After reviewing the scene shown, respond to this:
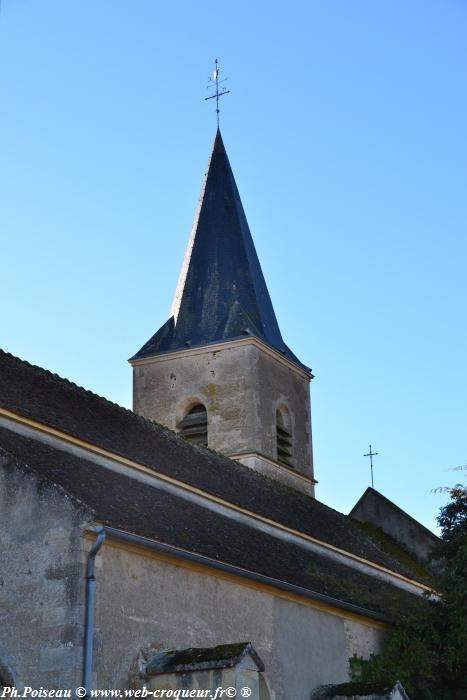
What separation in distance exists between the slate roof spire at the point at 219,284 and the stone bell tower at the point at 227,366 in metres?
0.02

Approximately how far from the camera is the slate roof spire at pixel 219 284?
22891 millimetres

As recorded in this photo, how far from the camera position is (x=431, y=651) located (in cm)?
1509

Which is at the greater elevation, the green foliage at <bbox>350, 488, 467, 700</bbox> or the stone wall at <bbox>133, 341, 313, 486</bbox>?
the stone wall at <bbox>133, 341, 313, 486</bbox>

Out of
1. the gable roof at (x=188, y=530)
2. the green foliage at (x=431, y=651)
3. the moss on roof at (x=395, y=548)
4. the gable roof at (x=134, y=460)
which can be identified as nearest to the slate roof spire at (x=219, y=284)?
the moss on roof at (x=395, y=548)

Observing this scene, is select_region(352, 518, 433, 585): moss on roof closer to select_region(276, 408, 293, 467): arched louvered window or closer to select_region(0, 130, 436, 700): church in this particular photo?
select_region(0, 130, 436, 700): church

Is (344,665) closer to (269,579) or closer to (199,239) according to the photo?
(269,579)

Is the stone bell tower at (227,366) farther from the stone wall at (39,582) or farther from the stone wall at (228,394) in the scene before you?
the stone wall at (39,582)

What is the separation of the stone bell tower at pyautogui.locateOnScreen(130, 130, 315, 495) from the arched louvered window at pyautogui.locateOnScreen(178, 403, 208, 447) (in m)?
0.02

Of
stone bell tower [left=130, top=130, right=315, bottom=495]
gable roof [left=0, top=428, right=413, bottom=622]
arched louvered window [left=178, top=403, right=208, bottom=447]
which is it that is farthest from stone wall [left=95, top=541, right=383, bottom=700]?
arched louvered window [left=178, top=403, right=208, bottom=447]

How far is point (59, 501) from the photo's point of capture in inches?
428

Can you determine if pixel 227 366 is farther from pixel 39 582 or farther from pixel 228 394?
pixel 39 582

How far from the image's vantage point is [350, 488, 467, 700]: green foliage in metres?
15.0

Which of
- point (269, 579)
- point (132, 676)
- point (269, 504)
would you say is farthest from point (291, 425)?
point (132, 676)

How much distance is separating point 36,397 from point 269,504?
5223 millimetres
